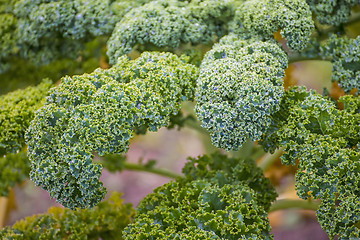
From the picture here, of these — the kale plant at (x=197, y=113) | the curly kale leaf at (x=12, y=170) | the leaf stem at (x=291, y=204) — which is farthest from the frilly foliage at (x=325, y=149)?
the curly kale leaf at (x=12, y=170)

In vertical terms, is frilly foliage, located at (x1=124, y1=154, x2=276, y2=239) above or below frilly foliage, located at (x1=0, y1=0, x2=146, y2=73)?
below

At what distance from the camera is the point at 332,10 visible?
6.41 ft

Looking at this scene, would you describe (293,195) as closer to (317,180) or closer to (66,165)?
(317,180)

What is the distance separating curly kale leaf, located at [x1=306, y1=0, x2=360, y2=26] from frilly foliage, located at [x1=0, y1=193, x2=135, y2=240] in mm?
1364

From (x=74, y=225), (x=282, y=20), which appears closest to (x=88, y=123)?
(x=74, y=225)

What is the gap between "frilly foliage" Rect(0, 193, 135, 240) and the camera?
1.96 metres

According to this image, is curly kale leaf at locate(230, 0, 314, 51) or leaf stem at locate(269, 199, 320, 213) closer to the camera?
curly kale leaf at locate(230, 0, 314, 51)

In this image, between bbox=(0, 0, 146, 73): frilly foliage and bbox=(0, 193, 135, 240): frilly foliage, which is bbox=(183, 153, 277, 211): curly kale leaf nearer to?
bbox=(0, 193, 135, 240): frilly foliage

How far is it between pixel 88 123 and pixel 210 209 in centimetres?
60

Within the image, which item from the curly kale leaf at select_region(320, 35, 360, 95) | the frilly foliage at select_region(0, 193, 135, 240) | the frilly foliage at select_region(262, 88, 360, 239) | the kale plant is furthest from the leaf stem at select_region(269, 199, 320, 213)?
the frilly foliage at select_region(0, 193, 135, 240)

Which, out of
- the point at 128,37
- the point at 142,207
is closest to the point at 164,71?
the point at 128,37

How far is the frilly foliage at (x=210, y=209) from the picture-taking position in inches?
62.6

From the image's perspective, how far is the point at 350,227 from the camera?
4.88 ft

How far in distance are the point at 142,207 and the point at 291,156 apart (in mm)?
678
